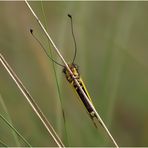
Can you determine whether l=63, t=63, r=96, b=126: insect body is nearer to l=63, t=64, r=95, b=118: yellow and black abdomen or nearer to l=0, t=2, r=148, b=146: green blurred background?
l=63, t=64, r=95, b=118: yellow and black abdomen

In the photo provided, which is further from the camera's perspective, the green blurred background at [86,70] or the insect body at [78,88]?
the green blurred background at [86,70]

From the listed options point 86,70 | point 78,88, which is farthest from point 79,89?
point 86,70

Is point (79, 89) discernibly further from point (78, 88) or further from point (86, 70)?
point (86, 70)

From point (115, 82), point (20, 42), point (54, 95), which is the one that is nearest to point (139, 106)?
point (115, 82)

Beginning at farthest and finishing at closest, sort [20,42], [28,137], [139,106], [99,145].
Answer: [20,42]
[139,106]
[28,137]
[99,145]

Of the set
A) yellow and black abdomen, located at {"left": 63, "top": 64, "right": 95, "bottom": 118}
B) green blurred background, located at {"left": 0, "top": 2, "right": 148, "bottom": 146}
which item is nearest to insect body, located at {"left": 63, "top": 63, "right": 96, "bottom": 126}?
yellow and black abdomen, located at {"left": 63, "top": 64, "right": 95, "bottom": 118}

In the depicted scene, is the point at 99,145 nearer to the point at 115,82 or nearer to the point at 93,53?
the point at 115,82

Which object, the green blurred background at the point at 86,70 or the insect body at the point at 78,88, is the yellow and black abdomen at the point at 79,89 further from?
the green blurred background at the point at 86,70

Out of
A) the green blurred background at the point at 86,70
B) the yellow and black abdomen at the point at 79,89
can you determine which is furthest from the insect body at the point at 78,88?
the green blurred background at the point at 86,70
